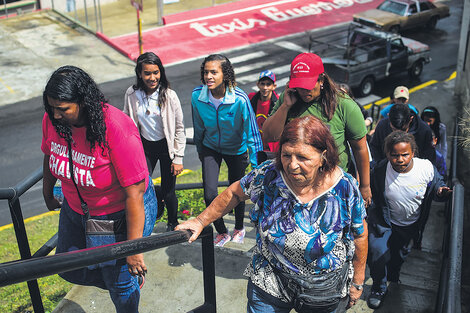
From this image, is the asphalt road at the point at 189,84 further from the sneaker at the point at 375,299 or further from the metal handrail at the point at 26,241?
the sneaker at the point at 375,299

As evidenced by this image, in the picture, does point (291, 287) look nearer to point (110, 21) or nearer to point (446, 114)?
point (446, 114)

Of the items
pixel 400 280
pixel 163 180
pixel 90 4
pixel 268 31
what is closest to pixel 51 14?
pixel 90 4

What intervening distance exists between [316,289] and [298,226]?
410mm

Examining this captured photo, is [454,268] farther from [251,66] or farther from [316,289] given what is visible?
[251,66]

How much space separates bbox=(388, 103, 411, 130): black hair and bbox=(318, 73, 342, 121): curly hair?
181 centimetres

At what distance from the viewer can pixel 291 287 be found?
3.11 m

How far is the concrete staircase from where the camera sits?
443 centimetres

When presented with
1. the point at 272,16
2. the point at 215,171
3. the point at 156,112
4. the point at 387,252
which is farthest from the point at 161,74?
the point at 272,16

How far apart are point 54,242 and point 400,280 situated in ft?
10.8

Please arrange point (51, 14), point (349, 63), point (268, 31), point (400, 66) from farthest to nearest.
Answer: point (51, 14) → point (268, 31) → point (400, 66) → point (349, 63)

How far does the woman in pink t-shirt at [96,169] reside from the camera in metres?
3.16

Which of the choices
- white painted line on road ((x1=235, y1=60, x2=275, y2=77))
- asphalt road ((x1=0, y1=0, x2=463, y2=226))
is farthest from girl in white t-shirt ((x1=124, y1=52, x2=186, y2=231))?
white painted line on road ((x1=235, y1=60, x2=275, y2=77))

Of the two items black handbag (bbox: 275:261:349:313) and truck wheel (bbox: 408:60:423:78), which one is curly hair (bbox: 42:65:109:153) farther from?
truck wheel (bbox: 408:60:423:78)

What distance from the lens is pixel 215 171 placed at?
17.0 ft
